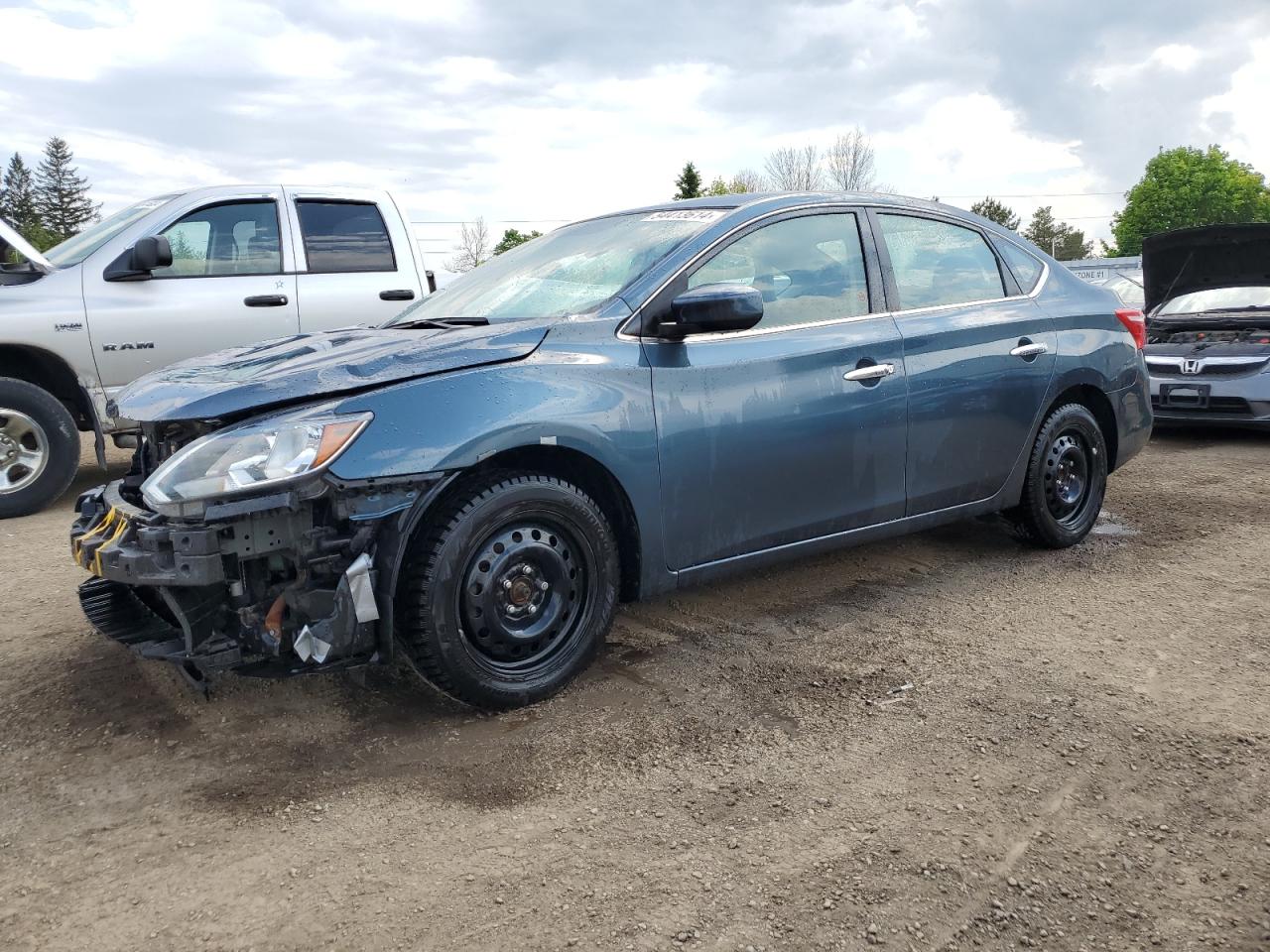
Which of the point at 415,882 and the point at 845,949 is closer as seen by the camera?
the point at 845,949

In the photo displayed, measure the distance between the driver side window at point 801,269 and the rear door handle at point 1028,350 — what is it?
35.3 inches

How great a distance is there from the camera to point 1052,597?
436 cm

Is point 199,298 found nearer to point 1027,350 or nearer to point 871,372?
point 871,372

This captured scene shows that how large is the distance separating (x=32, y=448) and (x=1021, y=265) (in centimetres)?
575

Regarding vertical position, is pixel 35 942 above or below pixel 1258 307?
below

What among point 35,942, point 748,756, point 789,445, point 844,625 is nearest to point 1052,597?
point 844,625

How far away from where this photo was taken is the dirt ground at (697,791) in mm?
2186

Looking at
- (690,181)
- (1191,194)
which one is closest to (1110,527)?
(690,181)

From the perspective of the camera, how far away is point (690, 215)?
3.97m

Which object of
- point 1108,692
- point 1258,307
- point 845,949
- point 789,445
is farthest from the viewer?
point 1258,307

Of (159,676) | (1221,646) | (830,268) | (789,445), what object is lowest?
(1221,646)

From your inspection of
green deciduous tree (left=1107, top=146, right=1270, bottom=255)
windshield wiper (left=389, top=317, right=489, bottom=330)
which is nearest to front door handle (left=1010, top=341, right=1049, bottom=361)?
windshield wiper (left=389, top=317, right=489, bottom=330)

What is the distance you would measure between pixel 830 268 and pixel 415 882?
2.83m

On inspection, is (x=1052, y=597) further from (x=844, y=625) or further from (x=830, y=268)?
(x=830, y=268)
